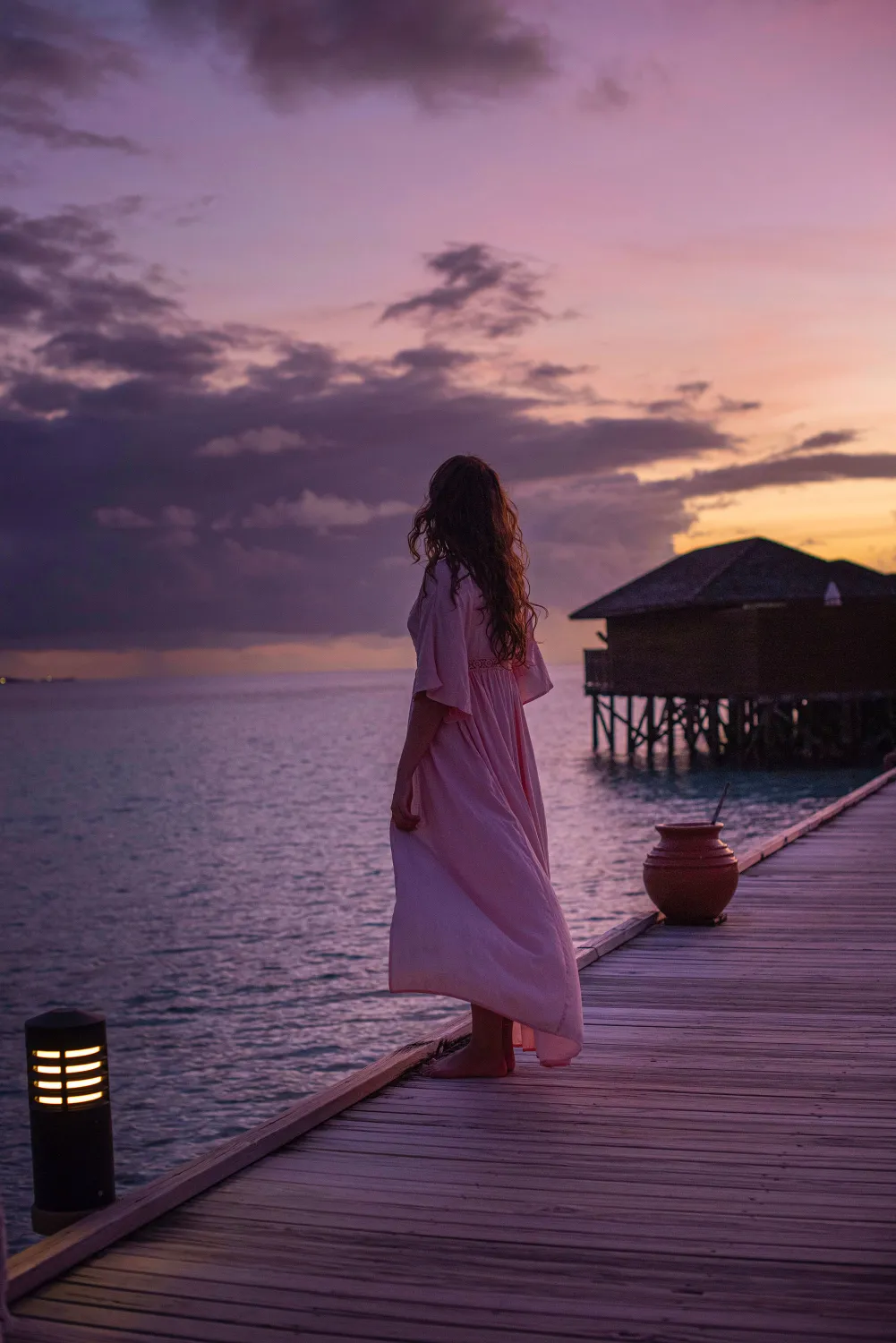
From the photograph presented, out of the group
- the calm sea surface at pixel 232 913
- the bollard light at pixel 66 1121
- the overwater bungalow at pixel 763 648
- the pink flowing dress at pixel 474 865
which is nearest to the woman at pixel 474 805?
the pink flowing dress at pixel 474 865

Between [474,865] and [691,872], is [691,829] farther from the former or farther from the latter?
[474,865]

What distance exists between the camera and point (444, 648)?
450 centimetres

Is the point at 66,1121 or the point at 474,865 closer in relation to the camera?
the point at 66,1121

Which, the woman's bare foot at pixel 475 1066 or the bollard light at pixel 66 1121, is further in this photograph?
the woman's bare foot at pixel 475 1066

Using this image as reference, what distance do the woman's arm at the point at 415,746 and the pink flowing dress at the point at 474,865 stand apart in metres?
0.04

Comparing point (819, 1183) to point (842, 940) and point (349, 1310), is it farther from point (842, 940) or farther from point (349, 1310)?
point (842, 940)

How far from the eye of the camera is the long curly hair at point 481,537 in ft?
14.9

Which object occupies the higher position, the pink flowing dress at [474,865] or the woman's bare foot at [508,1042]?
the pink flowing dress at [474,865]

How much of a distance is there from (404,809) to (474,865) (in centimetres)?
28

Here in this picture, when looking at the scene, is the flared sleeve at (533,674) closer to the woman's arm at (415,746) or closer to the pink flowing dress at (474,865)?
the pink flowing dress at (474,865)

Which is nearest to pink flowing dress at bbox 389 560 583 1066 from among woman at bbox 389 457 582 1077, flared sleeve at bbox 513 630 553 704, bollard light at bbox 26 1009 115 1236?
woman at bbox 389 457 582 1077

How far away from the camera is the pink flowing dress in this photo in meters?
4.43

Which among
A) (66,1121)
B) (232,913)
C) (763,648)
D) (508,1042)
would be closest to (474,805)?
(508,1042)

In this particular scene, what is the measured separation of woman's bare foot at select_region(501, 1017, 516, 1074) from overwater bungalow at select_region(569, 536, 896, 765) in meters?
36.9
